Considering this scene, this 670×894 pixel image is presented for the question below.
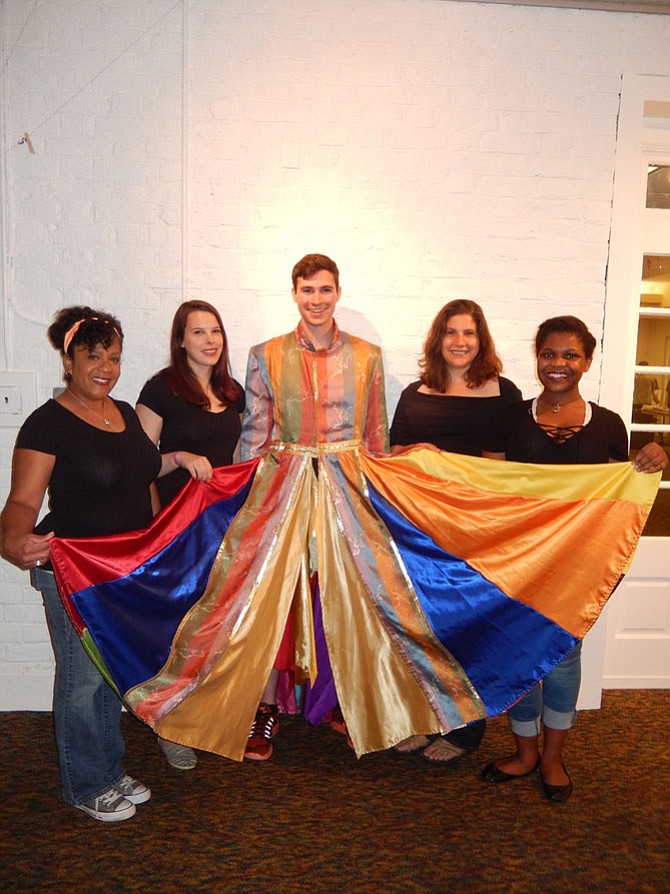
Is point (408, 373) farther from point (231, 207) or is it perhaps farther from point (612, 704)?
point (612, 704)

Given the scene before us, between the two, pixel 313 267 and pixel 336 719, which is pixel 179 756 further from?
pixel 313 267

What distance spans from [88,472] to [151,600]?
48 centimetres

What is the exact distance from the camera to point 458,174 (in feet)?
10.1

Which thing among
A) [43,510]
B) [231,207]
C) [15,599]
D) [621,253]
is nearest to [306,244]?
[231,207]

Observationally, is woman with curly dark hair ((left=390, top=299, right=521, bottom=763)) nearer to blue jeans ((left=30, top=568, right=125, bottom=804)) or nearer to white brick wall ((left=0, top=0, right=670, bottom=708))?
white brick wall ((left=0, top=0, right=670, bottom=708))

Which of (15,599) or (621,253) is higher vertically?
(621,253)

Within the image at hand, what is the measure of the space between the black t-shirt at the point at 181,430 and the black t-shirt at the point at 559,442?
40.2 inches

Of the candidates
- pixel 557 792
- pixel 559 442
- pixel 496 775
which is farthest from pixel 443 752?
pixel 559 442

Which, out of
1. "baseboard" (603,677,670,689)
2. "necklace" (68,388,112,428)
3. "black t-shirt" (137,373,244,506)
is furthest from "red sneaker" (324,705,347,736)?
"necklace" (68,388,112,428)

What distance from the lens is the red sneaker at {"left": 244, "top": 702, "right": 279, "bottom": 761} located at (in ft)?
8.82

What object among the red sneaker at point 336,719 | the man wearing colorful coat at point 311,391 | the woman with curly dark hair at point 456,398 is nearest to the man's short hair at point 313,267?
the man wearing colorful coat at point 311,391

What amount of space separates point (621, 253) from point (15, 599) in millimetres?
3007

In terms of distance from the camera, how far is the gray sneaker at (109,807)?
2.28 metres

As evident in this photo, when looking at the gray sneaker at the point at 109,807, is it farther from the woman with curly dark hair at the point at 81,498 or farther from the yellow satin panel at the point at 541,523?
the yellow satin panel at the point at 541,523
